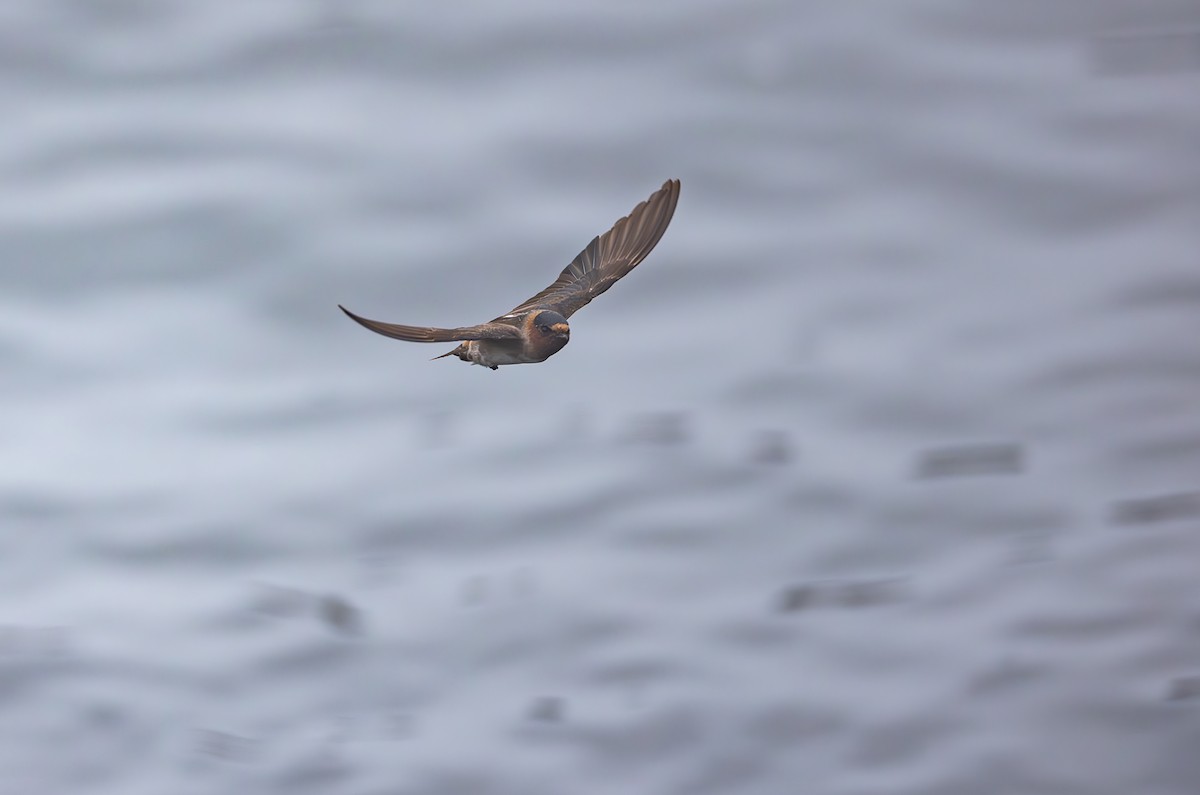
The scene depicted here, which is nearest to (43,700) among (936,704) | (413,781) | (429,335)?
(413,781)

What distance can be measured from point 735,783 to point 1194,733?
7.26m

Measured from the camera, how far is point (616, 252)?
7609 mm

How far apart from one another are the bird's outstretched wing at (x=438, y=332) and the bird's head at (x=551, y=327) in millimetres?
86

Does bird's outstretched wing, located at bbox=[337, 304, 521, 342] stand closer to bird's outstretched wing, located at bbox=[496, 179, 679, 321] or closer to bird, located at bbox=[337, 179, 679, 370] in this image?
bird, located at bbox=[337, 179, 679, 370]

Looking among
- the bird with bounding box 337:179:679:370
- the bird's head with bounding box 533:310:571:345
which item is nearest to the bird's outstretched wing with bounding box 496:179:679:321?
the bird with bounding box 337:179:679:370

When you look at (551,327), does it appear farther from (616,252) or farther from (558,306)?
(616,252)

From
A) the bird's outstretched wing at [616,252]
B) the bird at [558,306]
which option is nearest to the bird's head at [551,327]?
the bird at [558,306]

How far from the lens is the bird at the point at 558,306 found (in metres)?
5.97

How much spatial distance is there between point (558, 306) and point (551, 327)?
3.21ft

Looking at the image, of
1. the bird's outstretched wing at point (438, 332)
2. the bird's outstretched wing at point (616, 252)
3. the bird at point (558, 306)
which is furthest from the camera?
the bird's outstretched wing at point (616, 252)

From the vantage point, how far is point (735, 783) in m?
24.0

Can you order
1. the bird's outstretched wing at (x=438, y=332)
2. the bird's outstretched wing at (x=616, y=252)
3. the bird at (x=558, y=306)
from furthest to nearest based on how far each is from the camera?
1. the bird's outstretched wing at (x=616, y=252)
2. the bird at (x=558, y=306)
3. the bird's outstretched wing at (x=438, y=332)

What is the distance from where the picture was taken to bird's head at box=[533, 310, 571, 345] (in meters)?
6.01

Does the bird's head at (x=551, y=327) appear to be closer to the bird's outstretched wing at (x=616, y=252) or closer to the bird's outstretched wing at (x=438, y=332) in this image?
the bird's outstretched wing at (x=438, y=332)
